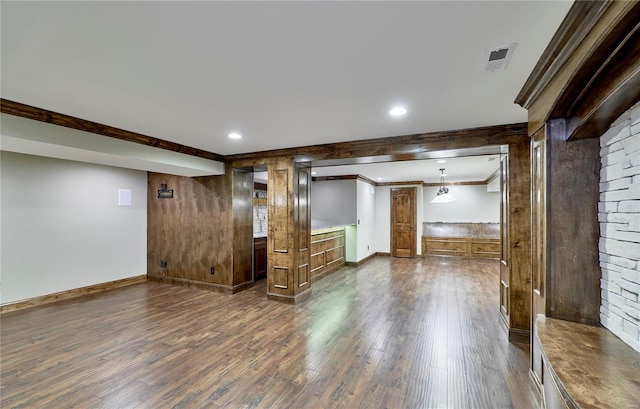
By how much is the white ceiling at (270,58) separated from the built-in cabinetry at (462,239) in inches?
240

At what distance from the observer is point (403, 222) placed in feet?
27.6

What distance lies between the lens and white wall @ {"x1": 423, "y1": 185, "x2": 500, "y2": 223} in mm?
8445

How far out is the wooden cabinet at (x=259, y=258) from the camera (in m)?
5.57

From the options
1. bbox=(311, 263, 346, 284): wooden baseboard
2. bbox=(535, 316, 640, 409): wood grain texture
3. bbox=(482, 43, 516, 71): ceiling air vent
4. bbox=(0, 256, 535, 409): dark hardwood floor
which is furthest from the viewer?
bbox=(311, 263, 346, 284): wooden baseboard

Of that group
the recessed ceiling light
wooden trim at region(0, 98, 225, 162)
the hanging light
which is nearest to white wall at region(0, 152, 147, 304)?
wooden trim at region(0, 98, 225, 162)

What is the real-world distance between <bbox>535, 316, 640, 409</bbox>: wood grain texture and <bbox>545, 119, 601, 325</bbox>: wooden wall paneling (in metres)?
0.14

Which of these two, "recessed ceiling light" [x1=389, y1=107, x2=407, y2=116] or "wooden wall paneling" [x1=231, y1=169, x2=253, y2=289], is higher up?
"recessed ceiling light" [x1=389, y1=107, x2=407, y2=116]

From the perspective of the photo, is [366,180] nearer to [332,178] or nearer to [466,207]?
[332,178]

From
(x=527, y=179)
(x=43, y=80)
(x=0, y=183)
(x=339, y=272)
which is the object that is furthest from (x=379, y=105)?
(x=0, y=183)

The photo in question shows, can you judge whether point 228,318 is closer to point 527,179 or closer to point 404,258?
point 527,179

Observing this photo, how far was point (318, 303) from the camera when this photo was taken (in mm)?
4363

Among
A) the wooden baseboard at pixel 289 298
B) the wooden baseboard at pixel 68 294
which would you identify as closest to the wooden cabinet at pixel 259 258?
the wooden baseboard at pixel 289 298

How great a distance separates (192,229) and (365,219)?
176 inches

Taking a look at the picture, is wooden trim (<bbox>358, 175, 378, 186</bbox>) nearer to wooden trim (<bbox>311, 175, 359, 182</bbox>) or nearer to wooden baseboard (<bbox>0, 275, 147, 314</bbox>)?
wooden trim (<bbox>311, 175, 359, 182</bbox>)
